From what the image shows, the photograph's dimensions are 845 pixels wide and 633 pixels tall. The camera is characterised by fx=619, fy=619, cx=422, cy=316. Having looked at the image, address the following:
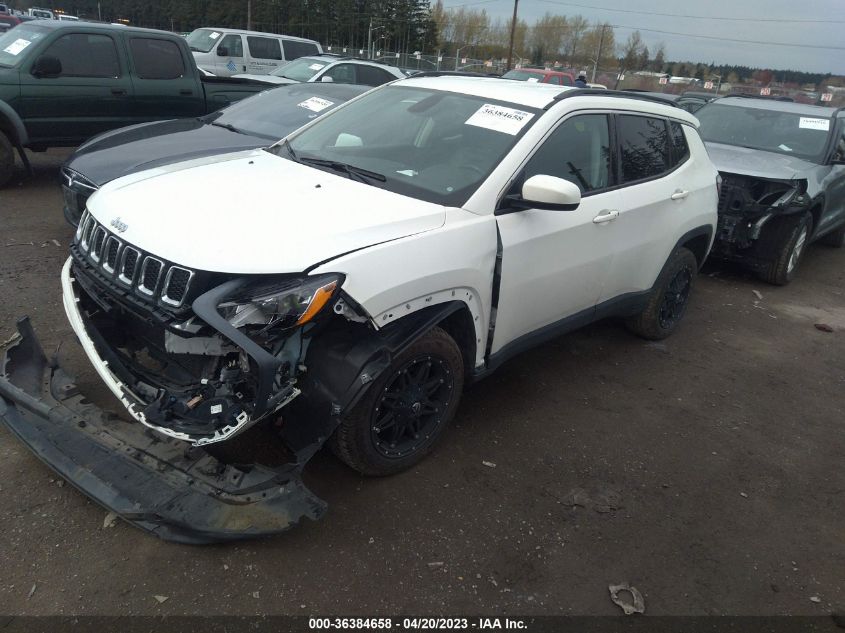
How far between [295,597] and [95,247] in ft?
5.97

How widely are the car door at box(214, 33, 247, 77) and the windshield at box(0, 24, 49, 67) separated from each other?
868 centimetres

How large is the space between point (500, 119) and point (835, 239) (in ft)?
27.0

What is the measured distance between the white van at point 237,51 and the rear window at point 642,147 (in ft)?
44.1

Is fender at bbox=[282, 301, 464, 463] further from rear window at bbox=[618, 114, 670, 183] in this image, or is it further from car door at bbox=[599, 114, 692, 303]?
rear window at bbox=[618, 114, 670, 183]

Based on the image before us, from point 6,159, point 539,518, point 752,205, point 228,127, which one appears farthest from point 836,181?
point 6,159

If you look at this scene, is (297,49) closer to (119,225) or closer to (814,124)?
(814,124)

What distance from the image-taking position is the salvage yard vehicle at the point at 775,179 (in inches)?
256

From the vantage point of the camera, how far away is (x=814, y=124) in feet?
24.5

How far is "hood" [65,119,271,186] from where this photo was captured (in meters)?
4.96

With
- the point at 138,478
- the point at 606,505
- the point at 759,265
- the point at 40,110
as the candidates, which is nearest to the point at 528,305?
the point at 606,505

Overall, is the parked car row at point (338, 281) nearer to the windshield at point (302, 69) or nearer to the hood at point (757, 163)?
the hood at point (757, 163)

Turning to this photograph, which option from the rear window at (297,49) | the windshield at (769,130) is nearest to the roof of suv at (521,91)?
the windshield at (769,130)

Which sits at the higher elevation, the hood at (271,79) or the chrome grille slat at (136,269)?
the hood at (271,79)

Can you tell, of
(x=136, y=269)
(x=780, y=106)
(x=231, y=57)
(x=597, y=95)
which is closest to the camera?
(x=136, y=269)
